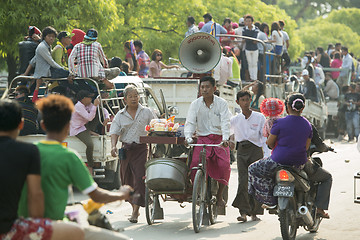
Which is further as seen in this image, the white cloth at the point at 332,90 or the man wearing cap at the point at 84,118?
the white cloth at the point at 332,90

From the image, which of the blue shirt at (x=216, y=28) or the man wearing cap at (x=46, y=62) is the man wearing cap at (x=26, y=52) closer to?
the man wearing cap at (x=46, y=62)

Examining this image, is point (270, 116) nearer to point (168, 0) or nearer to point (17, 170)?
point (17, 170)

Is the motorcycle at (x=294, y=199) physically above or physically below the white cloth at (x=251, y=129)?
below

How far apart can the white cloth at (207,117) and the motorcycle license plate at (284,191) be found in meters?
1.69

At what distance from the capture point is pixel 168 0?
28.6 metres

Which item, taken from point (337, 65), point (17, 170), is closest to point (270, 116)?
point (17, 170)

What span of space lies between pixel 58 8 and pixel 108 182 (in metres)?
8.56

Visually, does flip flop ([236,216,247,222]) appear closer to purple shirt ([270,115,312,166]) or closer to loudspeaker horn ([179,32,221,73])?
purple shirt ([270,115,312,166])

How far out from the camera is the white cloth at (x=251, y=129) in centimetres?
1007

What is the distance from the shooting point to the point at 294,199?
824 centimetres

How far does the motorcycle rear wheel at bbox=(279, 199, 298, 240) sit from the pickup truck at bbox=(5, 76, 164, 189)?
14.6ft

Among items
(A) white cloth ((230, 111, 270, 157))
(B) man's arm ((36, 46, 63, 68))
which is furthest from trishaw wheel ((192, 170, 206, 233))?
(B) man's arm ((36, 46, 63, 68))

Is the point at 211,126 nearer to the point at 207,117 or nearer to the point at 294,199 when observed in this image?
the point at 207,117

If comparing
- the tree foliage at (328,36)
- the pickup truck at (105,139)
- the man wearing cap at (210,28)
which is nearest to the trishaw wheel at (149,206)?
the pickup truck at (105,139)
